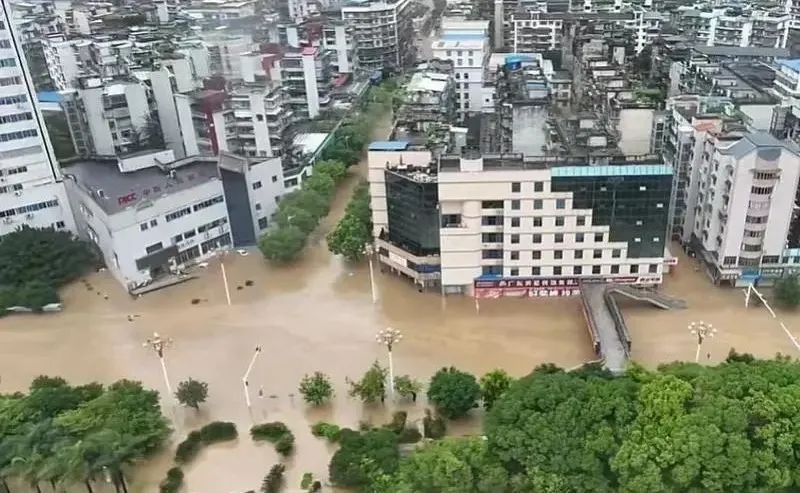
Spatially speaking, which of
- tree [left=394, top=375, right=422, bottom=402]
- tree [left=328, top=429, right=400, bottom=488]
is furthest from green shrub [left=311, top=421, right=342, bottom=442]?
tree [left=394, top=375, right=422, bottom=402]

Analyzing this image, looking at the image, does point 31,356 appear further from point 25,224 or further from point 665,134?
point 665,134

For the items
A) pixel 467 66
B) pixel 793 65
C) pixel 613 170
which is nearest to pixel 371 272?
pixel 613 170

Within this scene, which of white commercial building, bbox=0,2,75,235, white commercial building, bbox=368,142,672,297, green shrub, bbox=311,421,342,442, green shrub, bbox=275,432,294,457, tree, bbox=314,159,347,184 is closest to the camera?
green shrub, bbox=275,432,294,457

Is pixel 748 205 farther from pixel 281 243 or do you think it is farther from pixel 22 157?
pixel 22 157

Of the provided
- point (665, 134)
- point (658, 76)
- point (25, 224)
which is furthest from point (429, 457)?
point (658, 76)

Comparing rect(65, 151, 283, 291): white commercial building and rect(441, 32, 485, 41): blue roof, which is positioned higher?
rect(441, 32, 485, 41): blue roof

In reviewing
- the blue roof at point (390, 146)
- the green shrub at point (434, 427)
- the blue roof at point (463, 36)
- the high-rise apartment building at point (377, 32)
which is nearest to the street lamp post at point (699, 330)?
the green shrub at point (434, 427)

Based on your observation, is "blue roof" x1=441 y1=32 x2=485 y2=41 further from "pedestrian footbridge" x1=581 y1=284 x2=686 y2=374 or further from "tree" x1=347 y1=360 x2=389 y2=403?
"tree" x1=347 y1=360 x2=389 y2=403
